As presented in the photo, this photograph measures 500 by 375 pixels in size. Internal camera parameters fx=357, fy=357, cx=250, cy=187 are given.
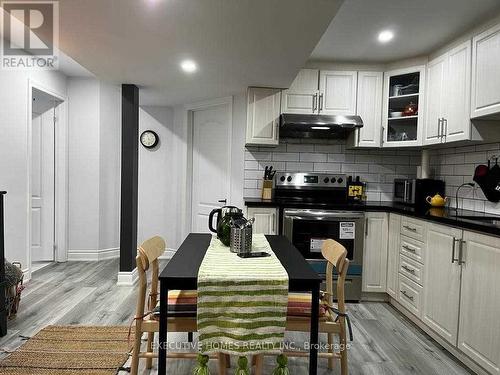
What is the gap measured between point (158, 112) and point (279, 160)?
2070 mm

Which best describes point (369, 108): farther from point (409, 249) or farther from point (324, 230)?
point (409, 249)

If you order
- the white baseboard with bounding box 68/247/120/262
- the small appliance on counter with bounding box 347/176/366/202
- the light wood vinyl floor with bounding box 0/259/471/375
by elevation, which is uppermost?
the small appliance on counter with bounding box 347/176/366/202

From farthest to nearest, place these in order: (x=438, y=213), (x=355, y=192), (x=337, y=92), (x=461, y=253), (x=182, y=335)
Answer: (x=355, y=192)
(x=337, y=92)
(x=438, y=213)
(x=182, y=335)
(x=461, y=253)

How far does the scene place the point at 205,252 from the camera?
79.2 inches

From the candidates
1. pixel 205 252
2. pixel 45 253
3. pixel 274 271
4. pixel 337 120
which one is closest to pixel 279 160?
pixel 337 120

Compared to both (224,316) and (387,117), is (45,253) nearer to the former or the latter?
(224,316)

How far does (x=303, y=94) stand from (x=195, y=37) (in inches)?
66.1

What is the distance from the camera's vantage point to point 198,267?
174 centimetres

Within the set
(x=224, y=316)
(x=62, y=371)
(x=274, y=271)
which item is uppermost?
(x=274, y=271)

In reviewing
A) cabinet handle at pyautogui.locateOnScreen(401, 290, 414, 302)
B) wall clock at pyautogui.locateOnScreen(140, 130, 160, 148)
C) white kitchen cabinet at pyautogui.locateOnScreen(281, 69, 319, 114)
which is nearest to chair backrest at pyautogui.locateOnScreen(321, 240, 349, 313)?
cabinet handle at pyautogui.locateOnScreen(401, 290, 414, 302)

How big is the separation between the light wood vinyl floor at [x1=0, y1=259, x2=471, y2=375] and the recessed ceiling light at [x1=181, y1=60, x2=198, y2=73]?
7.33 ft

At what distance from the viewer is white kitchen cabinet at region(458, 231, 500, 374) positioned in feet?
6.76

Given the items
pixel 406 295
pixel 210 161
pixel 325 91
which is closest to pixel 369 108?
pixel 325 91

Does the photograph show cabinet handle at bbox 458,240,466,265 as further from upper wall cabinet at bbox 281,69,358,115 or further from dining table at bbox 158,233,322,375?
upper wall cabinet at bbox 281,69,358,115
